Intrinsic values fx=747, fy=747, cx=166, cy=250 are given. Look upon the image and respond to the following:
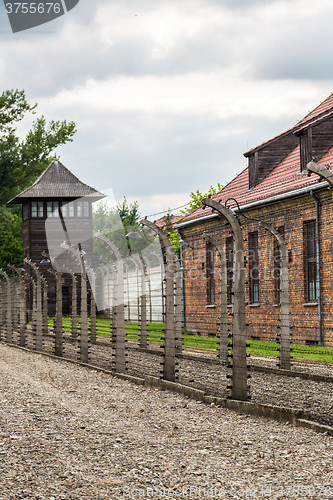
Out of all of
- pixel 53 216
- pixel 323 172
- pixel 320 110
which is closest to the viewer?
pixel 323 172

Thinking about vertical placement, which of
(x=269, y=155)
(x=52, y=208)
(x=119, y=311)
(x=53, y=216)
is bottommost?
(x=119, y=311)

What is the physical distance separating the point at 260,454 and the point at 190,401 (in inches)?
159

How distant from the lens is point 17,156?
5206 centimetres

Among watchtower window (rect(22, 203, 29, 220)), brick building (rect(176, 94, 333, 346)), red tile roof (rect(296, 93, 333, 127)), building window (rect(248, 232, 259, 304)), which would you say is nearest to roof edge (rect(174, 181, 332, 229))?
brick building (rect(176, 94, 333, 346))

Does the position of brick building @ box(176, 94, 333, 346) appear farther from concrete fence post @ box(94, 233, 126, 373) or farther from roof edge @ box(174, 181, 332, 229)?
concrete fence post @ box(94, 233, 126, 373)

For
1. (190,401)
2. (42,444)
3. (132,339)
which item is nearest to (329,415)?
(190,401)

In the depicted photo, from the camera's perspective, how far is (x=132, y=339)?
95.1 ft

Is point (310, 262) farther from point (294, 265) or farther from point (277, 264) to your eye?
point (277, 264)

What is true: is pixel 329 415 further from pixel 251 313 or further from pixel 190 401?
pixel 251 313

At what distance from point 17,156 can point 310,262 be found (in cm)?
3298

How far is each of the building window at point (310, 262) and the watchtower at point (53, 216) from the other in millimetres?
27204

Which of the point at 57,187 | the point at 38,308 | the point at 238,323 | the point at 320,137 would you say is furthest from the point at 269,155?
the point at 57,187

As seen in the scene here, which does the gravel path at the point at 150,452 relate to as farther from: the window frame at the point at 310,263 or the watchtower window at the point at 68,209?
the watchtower window at the point at 68,209

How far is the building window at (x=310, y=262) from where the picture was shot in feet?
75.3
